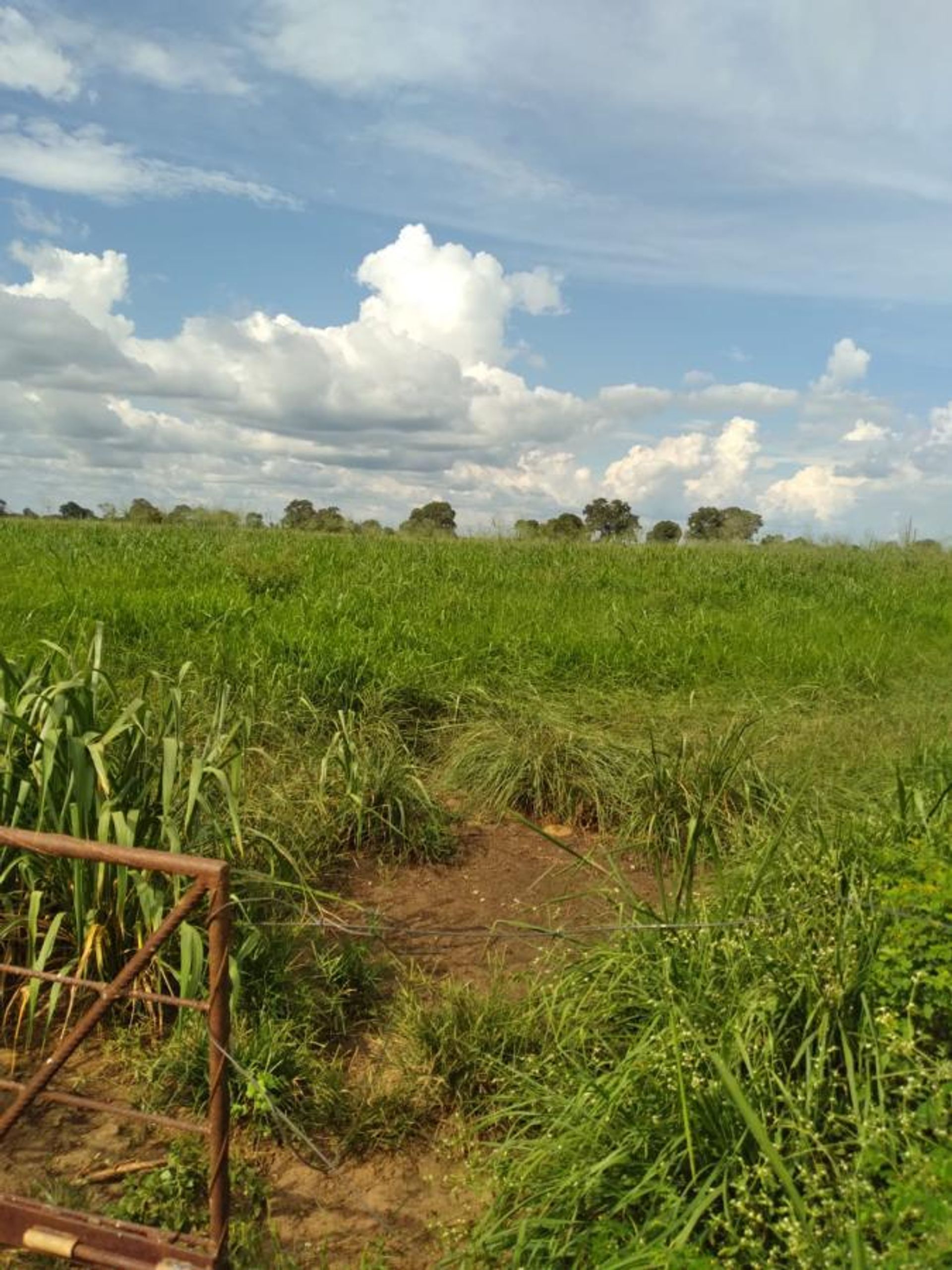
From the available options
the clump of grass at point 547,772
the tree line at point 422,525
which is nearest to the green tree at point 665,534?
the tree line at point 422,525

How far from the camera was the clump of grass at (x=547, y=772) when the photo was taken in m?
4.85

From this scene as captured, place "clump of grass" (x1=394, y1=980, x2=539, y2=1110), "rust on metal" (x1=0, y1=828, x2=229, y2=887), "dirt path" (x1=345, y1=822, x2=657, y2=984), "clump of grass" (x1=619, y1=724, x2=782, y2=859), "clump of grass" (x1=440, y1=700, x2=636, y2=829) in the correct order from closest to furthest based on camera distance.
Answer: "rust on metal" (x1=0, y1=828, x2=229, y2=887), "clump of grass" (x1=394, y1=980, x2=539, y2=1110), "dirt path" (x1=345, y1=822, x2=657, y2=984), "clump of grass" (x1=619, y1=724, x2=782, y2=859), "clump of grass" (x1=440, y1=700, x2=636, y2=829)

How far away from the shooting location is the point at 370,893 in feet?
13.4

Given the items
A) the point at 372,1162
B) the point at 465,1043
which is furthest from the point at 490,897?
the point at 372,1162

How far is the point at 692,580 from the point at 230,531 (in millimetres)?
6664

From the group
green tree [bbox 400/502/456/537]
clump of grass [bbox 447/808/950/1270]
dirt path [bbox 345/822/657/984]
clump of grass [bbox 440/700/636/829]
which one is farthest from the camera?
green tree [bbox 400/502/456/537]

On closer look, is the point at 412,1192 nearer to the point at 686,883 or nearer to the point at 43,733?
the point at 686,883

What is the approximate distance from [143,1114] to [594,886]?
2445 mm

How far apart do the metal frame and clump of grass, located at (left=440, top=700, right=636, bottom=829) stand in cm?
280

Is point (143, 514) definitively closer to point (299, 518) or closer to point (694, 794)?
point (299, 518)

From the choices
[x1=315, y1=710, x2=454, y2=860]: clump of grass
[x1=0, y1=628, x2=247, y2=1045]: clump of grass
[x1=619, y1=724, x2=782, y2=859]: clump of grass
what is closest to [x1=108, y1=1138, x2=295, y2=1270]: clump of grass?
[x1=0, y1=628, x2=247, y2=1045]: clump of grass

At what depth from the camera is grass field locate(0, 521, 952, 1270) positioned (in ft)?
7.26

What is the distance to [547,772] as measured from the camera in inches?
195

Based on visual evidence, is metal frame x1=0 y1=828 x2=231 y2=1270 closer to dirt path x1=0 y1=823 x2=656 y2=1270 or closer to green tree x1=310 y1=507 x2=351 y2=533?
dirt path x1=0 y1=823 x2=656 y2=1270
